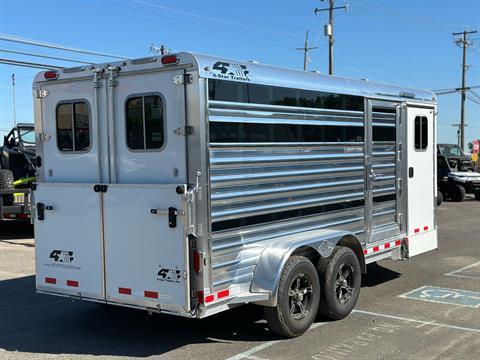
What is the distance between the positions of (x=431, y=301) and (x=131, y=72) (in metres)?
4.46

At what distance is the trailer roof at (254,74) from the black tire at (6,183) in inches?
300

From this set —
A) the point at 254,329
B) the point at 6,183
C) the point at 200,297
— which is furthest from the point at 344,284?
the point at 6,183

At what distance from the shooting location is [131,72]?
507cm

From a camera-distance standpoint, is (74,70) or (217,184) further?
(74,70)

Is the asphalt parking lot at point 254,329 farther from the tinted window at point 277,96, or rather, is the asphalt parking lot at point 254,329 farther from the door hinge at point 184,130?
A: the tinted window at point 277,96

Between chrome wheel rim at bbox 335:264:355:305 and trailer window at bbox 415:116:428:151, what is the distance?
254 centimetres

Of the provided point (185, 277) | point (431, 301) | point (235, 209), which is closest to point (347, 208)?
point (431, 301)

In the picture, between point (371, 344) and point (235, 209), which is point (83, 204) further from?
point (371, 344)

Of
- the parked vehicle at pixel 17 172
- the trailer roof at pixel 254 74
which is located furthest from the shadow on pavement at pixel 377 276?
the parked vehicle at pixel 17 172

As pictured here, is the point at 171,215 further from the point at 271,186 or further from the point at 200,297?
the point at 271,186

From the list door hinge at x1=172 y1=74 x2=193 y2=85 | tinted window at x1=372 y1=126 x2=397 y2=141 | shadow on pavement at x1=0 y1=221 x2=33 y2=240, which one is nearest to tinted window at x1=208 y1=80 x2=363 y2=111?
door hinge at x1=172 y1=74 x2=193 y2=85

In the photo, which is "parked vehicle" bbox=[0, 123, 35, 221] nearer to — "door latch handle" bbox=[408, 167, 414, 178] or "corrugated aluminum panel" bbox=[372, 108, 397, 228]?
"corrugated aluminum panel" bbox=[372, 108, 397, 228]

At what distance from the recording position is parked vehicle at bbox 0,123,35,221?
493 inches

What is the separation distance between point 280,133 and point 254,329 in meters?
2.03
